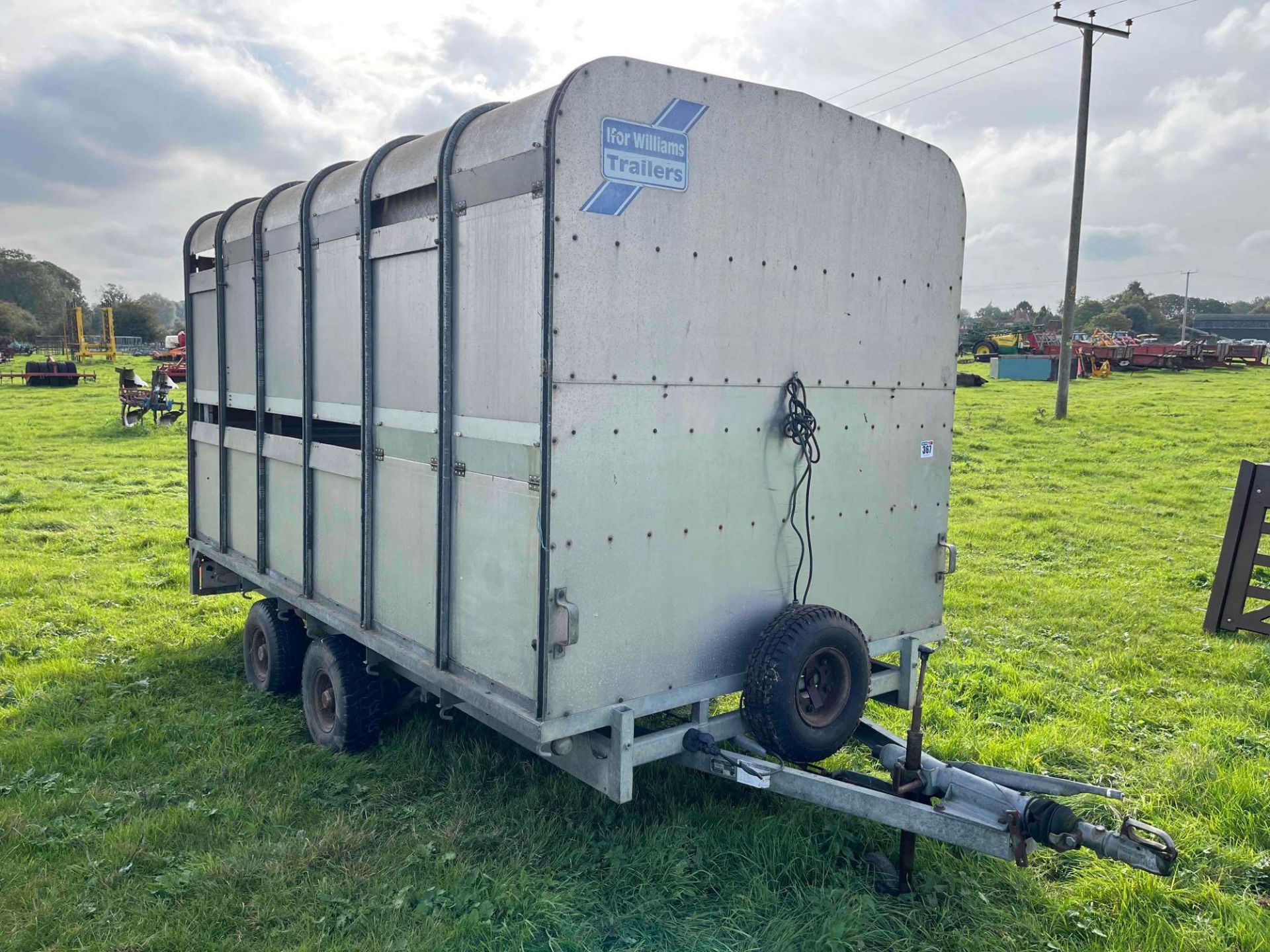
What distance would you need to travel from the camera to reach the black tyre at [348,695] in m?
4.95

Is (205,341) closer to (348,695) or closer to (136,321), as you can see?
(348,695)

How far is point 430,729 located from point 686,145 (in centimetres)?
319

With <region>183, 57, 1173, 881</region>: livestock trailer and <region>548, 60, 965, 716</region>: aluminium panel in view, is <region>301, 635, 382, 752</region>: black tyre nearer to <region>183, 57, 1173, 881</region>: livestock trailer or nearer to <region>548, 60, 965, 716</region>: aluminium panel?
<region>183, 57, 1173, 881</region>: livestock trailer

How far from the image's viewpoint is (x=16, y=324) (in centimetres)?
6850

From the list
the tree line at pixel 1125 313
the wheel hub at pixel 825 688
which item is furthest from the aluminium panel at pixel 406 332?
the tree line at pixel 1125 313

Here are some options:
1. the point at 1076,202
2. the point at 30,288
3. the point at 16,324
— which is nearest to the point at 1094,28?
the point at 1076,202

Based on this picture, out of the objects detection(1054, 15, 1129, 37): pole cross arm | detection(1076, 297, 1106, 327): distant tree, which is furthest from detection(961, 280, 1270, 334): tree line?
detection(1054, 15, 1129, 37): pole cross arm

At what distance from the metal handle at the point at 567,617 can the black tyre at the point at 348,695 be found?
191 cm

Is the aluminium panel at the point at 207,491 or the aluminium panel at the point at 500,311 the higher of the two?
the aluminium panel at the point at 500,311

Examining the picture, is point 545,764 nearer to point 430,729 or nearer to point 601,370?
point 430,729

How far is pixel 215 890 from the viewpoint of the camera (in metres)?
3.82

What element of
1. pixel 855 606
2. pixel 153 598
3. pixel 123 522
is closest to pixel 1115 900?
pixel 855 606

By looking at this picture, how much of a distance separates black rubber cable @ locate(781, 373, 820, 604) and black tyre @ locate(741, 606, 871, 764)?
26 cm

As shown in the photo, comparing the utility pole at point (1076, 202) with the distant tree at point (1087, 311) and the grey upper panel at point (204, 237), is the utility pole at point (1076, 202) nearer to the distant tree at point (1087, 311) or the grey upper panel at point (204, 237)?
the grey upper panel at point (204, 237)
